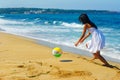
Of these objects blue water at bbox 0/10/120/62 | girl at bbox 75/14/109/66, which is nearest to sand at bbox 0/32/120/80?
girl at bbox 75/14/109/66

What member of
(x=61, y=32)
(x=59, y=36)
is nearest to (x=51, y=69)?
(x=59, y=36)

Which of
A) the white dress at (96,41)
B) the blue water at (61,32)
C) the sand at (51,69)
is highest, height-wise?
the white dress at (96,41)

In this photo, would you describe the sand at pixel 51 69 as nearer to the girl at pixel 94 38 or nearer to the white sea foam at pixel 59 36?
the girl at pixel 94 38

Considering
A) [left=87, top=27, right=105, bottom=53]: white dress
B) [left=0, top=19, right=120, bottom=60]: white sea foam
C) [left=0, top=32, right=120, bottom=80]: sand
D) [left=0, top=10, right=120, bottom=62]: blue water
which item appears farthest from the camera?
[left=0, top=10, right=120, bottom=62]: blue water

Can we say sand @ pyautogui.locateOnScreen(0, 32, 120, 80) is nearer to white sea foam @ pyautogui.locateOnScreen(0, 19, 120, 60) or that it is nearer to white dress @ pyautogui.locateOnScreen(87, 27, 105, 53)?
white dress @ pyautogui.locateOnScreen(87, 27, 105, 53)

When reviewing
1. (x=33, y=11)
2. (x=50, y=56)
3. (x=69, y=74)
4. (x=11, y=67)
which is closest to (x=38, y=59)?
(x=50, y=56)

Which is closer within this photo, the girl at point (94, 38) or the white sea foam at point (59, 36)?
the girl at point (94, 38)

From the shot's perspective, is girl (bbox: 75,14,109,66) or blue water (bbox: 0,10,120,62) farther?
blue water (bbox: 0,10,120,62)

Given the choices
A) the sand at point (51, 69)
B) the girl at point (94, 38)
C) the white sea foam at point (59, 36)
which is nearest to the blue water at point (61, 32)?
the white sea foam at point (59, 36)

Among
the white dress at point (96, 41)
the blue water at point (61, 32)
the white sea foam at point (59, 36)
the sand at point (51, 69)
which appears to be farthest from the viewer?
the blue water at point (61, 32)

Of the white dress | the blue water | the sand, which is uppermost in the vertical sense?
the white dress

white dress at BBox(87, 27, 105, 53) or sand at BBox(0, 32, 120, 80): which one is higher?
white dress at BBox(87, 27, 105, 53)

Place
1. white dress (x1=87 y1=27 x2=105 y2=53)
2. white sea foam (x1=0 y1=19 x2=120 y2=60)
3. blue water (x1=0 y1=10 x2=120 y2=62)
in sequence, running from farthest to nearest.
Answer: blue water (x1=0 y1=10 x2=120 y2=62) → white sea foam (x1=0 y1=19 x2=120 y2=60) → white dress (x1=87 y1=27 x2=105 y2=53)

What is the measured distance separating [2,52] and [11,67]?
261 cm
